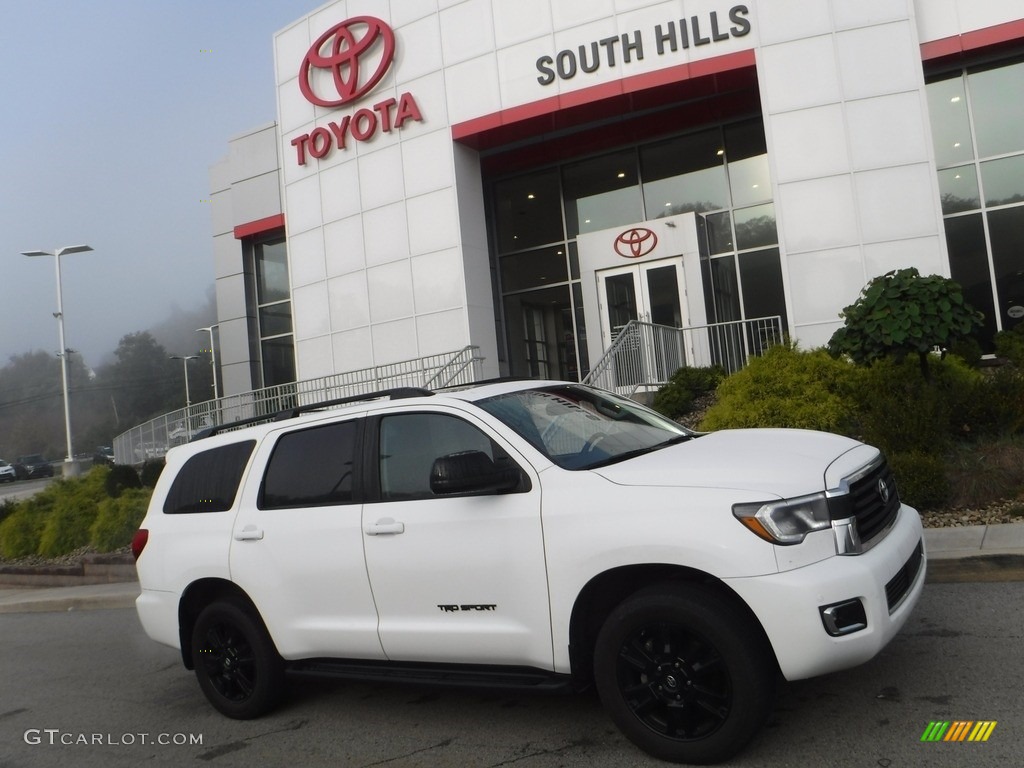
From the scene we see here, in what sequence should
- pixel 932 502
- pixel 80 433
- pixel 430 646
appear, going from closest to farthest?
pixel 430 646 → pixel 932 502 → pixel 80 433

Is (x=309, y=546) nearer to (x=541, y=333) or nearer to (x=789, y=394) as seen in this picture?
(x=789, y=394)

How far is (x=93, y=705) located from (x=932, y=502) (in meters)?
7.26

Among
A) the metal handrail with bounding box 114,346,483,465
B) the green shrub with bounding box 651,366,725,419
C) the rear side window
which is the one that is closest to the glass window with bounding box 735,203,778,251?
the green shrub with bounding box 651,366,725,419

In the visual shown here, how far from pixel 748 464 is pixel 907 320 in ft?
23.6

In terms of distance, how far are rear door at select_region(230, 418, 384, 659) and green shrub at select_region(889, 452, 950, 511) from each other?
550 cm

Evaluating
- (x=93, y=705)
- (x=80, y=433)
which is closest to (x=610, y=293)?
(x=93, y=705)

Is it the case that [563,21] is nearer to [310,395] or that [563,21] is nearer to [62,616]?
[310,395]

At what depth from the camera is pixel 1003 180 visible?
659 inches

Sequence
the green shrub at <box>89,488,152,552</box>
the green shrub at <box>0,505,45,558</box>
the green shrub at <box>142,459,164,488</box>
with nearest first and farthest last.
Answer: the green shrub at <box>89,488,152,552</box> < the green shrub at <box>0,505,45,558</box> < the green shrub at <box>142,459,164,488</box>

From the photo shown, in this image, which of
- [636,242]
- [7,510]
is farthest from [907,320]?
[7,510]

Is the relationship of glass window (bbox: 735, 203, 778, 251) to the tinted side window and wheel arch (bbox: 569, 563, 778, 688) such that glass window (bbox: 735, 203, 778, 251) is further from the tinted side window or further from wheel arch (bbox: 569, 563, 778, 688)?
wheel arch (bbox: 569, 563, 778, 688)

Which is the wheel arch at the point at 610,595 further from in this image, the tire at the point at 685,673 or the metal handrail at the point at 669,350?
the metal handrail at the point at 669,350

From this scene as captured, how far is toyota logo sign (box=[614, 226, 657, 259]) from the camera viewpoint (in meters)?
19.0

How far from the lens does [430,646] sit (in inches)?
178
